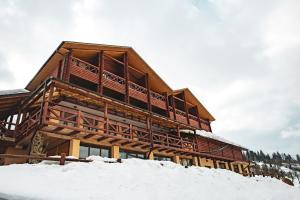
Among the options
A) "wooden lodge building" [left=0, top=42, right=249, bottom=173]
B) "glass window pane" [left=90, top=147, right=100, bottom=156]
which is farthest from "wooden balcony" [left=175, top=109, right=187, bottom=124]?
"glass window pane" [left=90, top=147, right=100, bottom=156]

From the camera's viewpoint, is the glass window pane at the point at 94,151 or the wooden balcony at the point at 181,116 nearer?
the glass window pane at the point at 94,151

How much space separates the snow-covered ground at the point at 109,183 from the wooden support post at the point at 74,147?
2.98m

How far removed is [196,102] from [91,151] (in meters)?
18.7

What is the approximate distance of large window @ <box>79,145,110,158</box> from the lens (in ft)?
47.4

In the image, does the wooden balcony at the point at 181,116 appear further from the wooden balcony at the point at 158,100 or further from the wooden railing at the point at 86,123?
the wooden railing at the point at 86,123

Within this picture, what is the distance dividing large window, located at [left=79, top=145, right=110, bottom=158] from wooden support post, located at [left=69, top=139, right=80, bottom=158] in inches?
35.4

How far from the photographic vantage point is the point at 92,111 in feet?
52.1

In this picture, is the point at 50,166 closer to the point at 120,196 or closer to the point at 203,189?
the point at 120,196

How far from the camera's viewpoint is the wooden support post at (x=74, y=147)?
43.2ft

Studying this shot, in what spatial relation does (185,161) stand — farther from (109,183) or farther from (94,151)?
(109,183)

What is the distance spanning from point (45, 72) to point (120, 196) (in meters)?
14.2

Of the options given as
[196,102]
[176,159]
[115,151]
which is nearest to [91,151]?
[115,151]

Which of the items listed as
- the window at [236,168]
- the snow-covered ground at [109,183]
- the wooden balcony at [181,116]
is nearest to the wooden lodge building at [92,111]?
the wooden balcony at [181,116]

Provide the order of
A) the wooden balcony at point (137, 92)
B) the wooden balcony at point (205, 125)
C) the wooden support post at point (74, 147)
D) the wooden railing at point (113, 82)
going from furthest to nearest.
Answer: the wooden balcony at point (205, 125) → the wooden balcony at point (137, 92) → the wooden railing at point (113, 82) → the wooden support post at point (74, 147)
